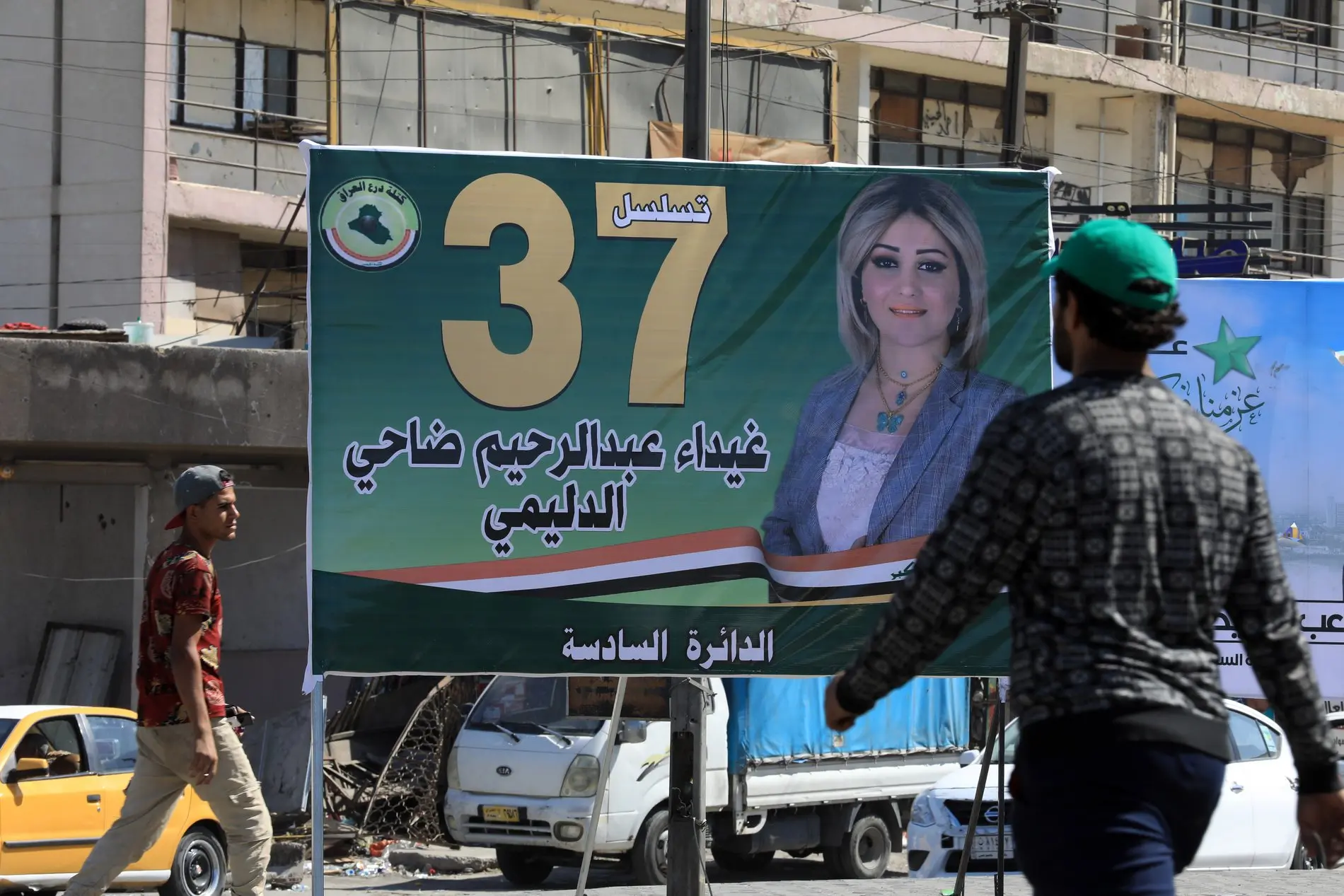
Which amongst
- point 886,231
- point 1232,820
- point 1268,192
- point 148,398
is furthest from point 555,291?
point 1268,192

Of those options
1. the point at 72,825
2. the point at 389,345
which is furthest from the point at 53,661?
the point at 389,345

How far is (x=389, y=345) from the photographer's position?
6543 mm

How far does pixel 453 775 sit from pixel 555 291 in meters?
7.60

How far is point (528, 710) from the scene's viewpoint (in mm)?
13336

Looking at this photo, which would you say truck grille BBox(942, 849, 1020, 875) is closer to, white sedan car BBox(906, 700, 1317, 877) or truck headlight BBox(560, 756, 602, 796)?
white sedan car BBox(906, 700, 1317, 877)

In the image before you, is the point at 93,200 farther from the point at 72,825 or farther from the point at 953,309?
the point at 953,309

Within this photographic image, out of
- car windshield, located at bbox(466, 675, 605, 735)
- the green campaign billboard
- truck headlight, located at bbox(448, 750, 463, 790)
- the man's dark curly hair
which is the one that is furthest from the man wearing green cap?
truck headlight, located at bbox(448, 750, 463, 790)

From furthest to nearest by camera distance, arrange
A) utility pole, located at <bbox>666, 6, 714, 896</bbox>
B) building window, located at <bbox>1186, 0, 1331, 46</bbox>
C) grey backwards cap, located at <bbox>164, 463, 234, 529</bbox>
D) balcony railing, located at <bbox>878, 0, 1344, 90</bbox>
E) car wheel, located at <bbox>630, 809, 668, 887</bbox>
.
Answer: building window, located at <bbox>1186, 0, 1331, 46</bbox> → balcony railing, located at <bbox>878, 0, 1344, 90</bbox> → car wheel, located at <bbox>630, 809, 668, 887</bbox> → utility pole, located at <bbox>666, 6, 714, 896</bbox> → grey backwards cap, located at <bbox>164, 463, 234, 529</bbox>

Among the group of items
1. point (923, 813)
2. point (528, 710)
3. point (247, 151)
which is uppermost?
point (247, 151)

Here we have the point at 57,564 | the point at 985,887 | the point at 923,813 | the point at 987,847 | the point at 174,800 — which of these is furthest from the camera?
the point at 57,564

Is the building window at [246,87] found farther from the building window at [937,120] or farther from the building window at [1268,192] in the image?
the building window at [1268,192]

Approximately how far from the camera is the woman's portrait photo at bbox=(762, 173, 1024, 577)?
6.77 metres

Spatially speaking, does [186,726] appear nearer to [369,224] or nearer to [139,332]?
[369,224]

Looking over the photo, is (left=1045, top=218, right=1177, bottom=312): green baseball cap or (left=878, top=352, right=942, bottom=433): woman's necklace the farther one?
(left=878, top=352, right=942, bottom=433): woman's necklace
